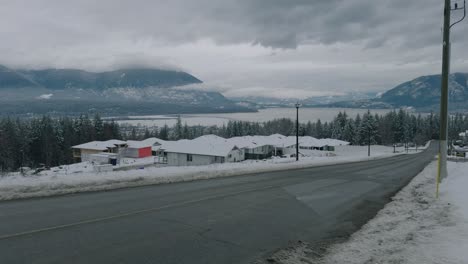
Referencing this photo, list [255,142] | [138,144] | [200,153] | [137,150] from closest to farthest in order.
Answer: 1. [200,153]
2. [255,142]
3. [137,150]
4. [138,144]

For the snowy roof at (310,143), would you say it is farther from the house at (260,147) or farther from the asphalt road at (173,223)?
the asphalt road at (173,223)

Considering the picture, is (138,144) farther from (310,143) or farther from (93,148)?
(310,143)

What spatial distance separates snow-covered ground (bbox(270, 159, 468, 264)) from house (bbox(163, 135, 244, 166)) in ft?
133

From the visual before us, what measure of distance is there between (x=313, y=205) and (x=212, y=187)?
5192 mm

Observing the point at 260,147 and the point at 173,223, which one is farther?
the point at 260,147

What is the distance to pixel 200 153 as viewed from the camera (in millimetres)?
50438

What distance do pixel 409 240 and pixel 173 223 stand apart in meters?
5.61

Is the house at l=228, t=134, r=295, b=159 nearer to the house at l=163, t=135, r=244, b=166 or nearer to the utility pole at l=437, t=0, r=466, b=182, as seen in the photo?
the house at l=163, t=135, r=244, b=166

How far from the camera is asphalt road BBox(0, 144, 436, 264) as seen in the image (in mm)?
6007

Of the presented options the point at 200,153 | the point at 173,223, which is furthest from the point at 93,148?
the point at 173,223

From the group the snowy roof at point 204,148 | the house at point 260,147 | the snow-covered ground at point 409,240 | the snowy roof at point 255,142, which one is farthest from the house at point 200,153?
the snow-covered ground at point 409,240

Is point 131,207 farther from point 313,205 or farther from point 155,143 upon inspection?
point 155,143

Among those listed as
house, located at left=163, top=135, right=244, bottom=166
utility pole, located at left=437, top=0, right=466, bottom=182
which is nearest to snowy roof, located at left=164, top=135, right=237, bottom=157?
house, located at left=163, top=135, right=244, bottom=166

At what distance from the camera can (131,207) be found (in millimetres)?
9781
